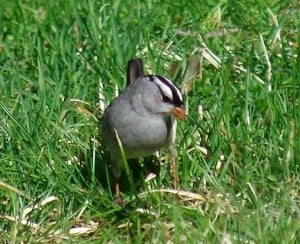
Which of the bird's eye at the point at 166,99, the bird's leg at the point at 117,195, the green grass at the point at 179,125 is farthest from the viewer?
the bird's eye at the point at 166,99

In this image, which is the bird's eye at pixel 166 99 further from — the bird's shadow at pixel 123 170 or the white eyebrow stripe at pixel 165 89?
→ the bird's shadow at pixel 123 170

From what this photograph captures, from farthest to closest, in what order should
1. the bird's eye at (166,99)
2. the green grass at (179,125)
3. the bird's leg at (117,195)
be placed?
the bird's eye at (166,99)
the bird's leg at (117,195)
the green grass at (179,125)

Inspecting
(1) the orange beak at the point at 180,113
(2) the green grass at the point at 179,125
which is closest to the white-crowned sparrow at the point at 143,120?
(1) the orange beak at the point at 180,113

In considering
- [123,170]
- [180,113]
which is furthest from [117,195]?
[180,113]

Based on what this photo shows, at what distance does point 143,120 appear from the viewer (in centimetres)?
489

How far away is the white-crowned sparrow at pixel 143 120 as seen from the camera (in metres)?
4.84

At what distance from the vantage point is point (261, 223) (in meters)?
4.35

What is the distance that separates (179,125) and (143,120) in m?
0.34

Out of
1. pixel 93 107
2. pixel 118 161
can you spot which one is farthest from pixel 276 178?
pixel 93 107

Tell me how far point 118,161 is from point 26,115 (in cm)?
52

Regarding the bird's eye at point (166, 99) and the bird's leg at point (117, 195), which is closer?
the bird's leg at point (117, 195)

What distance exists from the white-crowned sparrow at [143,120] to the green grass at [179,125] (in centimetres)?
12

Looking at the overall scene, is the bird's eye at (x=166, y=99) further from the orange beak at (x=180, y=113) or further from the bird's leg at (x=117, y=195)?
the bird's leg at (x=117, y=195)

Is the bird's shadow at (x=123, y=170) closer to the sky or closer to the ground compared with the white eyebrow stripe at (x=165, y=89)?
closer to the ground
